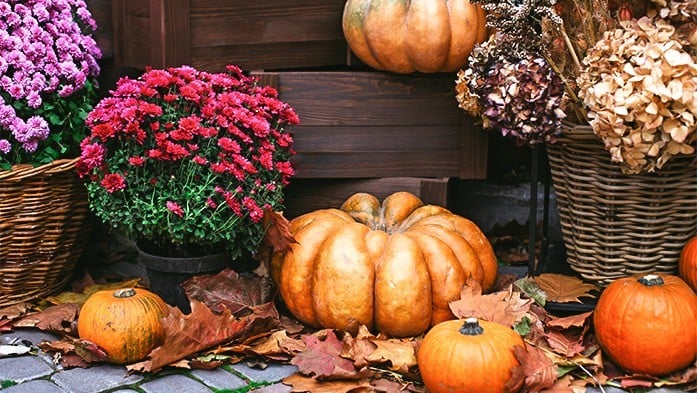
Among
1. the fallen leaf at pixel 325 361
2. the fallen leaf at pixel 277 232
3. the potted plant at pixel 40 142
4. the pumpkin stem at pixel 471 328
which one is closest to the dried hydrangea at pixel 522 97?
the pumpkin stem at pixel 471 328

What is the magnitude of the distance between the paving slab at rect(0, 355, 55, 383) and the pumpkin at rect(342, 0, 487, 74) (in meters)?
1.67

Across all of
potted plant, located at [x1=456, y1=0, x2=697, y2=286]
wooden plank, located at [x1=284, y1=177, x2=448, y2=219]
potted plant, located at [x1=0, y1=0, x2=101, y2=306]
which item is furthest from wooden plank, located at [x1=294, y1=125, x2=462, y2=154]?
potted plant, located at [x1=0, y1=0, x2=101, y2=306]

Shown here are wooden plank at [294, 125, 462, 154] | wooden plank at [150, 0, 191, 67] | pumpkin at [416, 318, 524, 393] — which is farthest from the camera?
wooden plank at [294, 125, 462, 154]

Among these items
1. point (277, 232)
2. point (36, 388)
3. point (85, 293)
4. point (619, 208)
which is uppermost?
point (619, 208)

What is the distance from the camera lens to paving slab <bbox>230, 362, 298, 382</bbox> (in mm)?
2910

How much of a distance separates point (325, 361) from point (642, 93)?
1.28m

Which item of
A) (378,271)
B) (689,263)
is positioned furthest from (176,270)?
(689,263)

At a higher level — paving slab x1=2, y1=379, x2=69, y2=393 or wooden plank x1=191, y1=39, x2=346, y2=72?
wooden plank x1=191, y1=39, x2=346, y2=72

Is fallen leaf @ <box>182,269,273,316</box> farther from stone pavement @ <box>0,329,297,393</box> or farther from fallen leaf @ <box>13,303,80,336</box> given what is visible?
fallen leaf @ <box>13,303,80,336</box>

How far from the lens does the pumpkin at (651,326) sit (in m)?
2.80

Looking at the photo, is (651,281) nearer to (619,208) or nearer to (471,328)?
(619,208)

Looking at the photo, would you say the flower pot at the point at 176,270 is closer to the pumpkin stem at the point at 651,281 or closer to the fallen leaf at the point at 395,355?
the fallen leaf at the point at 395,355

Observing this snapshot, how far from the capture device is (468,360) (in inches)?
104

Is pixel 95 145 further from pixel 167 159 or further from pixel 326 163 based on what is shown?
pixel 326 163
